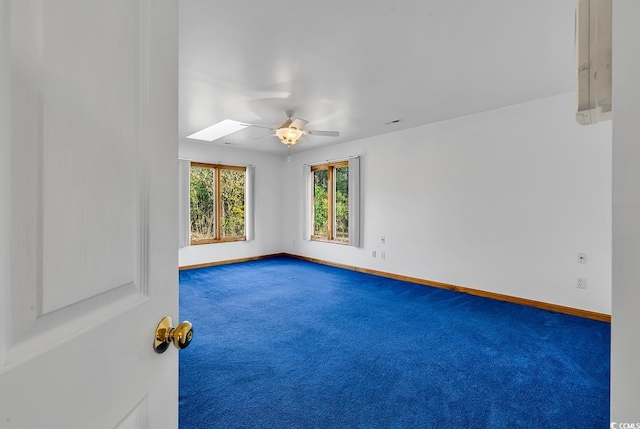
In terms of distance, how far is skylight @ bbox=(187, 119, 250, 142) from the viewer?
13.8 feet

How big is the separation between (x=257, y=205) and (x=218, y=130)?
7.20 feet

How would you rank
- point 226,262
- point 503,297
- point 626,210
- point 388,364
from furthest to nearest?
point 226,262 < point 503,297 < point 388,364 < point 626,210

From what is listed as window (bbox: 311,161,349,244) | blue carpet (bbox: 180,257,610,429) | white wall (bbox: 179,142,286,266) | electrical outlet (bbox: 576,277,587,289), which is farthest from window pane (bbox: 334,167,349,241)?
electrical outlet (bbox: 576,277,587,289)

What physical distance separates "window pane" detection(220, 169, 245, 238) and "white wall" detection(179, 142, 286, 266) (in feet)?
0.75

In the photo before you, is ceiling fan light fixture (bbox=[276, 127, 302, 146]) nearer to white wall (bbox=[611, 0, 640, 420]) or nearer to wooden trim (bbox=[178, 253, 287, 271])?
wooden trim (bbox=[178, 253, 287, 271])

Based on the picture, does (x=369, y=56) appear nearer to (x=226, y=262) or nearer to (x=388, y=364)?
(x=388, y=364)

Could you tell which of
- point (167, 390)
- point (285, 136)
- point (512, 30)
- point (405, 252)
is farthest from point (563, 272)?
point (167, 390)

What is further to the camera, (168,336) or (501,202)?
(501,202)

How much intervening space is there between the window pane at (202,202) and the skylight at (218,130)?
82cm

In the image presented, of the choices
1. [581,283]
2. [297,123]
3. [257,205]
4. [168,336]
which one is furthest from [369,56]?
[257,205]

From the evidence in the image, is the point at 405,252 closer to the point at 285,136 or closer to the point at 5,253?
the point at 285,136

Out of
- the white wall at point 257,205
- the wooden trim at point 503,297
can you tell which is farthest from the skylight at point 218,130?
the wooden trim at point 503,297

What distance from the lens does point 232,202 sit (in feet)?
20.4

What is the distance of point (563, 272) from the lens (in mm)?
3328
